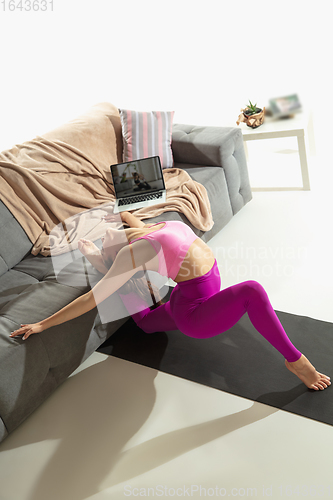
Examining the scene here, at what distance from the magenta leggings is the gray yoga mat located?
17 centimetres

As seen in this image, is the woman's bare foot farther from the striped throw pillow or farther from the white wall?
the white wall

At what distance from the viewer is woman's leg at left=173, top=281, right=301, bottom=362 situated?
1.56 m

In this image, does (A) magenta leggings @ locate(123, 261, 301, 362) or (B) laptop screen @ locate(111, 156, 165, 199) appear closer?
(A) magenta leggings @ locate(123, 261, 301, 362)

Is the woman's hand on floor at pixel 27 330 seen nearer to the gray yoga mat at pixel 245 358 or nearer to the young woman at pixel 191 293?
the young woman at pixel 191 293

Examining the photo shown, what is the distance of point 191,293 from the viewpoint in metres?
1.70

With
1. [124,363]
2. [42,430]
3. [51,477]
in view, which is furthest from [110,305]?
[51,477]

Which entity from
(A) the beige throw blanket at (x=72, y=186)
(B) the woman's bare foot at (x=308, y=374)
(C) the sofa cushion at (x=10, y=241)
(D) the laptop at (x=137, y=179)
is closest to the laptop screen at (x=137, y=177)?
(D) the laptop at (x=137, y=179)

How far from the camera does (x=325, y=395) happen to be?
158 centimetres

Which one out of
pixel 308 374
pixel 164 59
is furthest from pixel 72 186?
pixel 164 59

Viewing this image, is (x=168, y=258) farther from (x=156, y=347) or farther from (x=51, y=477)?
(x=51, y=477)

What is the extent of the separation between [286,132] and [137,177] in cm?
123

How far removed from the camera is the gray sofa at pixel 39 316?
1.66 metres

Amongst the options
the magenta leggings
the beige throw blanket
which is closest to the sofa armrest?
the beige throw blanket

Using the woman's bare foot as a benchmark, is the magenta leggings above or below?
above
